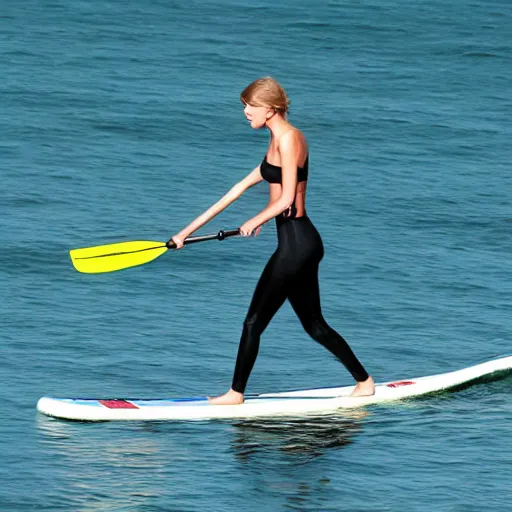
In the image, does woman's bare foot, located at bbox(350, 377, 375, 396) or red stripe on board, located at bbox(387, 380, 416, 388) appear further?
red stripe on board, located at bbox(387, 380, 416, 388)

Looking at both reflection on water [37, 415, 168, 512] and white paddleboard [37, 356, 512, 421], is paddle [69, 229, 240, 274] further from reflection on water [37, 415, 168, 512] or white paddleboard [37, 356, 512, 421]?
reflection on water [37, 415, 168, 512]

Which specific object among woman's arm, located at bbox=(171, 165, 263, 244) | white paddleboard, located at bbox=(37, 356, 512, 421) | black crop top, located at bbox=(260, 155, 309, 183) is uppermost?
black crop top, located at bbox=(260, 155, 309, 183)

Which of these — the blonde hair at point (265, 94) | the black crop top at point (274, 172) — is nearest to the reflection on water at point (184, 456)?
the black crop top at point (274, 172)

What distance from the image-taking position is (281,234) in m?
8.20

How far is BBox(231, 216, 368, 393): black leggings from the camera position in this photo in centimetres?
819

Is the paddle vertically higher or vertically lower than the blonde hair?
lower

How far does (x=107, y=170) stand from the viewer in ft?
48.9

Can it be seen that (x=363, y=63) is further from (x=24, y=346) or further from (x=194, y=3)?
(x=24, y=346)

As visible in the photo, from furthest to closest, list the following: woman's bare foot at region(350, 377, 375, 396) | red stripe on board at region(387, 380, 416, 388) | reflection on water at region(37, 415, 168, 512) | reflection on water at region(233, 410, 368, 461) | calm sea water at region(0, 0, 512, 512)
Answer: red stripe on board at region(387, 380, 416, 388) < woman's bare foot at region(350, 377, 375, 396) < reflection on water at region(233, 410, 368, 461) < calm sea water at region(0, 0, 512, 512) < reflection on water at region(37, 415, 168, 512)

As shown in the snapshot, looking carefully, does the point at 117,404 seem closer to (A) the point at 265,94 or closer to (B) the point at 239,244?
(A) the point at 265,94

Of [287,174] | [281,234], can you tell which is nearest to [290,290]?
[281,234]

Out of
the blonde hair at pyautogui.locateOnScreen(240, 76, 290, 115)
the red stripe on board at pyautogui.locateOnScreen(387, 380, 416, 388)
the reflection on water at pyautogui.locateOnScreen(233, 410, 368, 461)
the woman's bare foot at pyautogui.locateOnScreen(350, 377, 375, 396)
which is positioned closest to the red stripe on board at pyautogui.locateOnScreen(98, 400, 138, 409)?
the reflection on water at pyautogui.locateOnScreen(233, 410, 368, 461)

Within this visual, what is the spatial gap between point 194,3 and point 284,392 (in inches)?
657

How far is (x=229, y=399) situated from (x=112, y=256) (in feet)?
3.99
